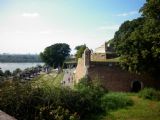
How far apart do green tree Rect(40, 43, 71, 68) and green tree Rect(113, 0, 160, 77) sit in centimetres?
6208

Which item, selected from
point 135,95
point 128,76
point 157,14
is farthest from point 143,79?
point 157,14

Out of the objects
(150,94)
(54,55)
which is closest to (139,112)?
(150,94)

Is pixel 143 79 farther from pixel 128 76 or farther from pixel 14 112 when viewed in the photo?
pixel 14 112

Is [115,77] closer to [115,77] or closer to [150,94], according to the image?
[115,77]

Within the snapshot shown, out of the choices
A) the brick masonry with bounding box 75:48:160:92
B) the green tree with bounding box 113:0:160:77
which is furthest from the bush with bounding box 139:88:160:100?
→ the brick masonry with bounding box 75:48:160:92

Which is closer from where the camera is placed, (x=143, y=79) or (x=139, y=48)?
(x=139, y=48)

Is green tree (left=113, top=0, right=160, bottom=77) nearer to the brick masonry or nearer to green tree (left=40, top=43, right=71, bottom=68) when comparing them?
the brick masonry

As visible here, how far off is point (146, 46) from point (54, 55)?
66.0 meters

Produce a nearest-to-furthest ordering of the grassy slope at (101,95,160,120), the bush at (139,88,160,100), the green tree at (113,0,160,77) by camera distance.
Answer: the grassy slope at (101,95,160,120), the green tree at (113,0,160,77), the bush at (139,88,160,100)

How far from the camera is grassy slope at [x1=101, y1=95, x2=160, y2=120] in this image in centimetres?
2070

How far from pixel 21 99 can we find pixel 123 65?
1179cm

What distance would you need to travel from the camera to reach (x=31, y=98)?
62.8 feet

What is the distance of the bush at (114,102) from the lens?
76.0 ft

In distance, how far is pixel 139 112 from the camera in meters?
21.8
